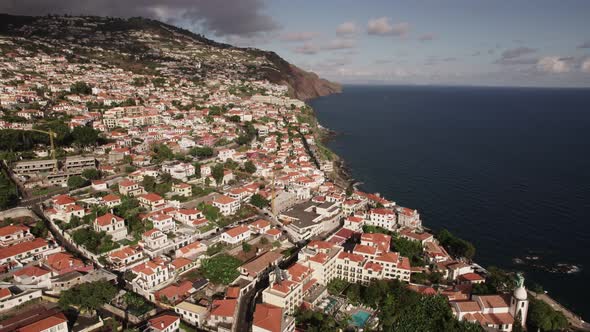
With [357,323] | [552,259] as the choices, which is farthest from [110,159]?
[552,259]

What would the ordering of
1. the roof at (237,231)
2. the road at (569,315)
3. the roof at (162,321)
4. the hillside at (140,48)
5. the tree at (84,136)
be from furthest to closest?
the hillside at (140,48), the tree at (84,136), the roof at (237,231), the road at (569,315), the roof at (162,321)

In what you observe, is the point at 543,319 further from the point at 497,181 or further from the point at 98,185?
the point at 497,181

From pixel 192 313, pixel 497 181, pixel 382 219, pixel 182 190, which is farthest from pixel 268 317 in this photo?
pixel 497 181

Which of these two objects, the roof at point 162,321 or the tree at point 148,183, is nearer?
the roof at point 162,321

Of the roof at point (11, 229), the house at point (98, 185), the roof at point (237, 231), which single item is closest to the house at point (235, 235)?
the roof at point (237, 231)

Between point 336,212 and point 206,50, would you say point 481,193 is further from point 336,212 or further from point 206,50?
point 206,50

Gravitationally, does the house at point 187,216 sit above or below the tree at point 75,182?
below

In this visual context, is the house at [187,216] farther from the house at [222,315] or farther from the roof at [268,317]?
the roof at [268,317]
